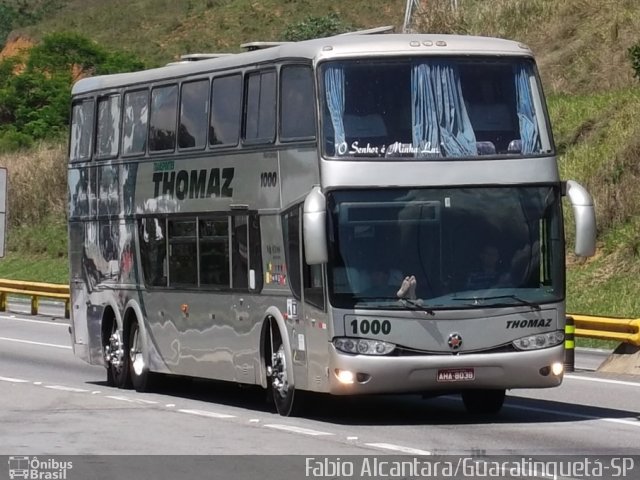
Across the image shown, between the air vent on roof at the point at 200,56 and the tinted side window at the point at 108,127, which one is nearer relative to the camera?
the air vent on roof at the point at 200,56

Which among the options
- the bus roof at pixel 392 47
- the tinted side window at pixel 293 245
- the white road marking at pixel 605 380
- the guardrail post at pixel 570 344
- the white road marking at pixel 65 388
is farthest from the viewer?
the guardrail post at pixel 570 344

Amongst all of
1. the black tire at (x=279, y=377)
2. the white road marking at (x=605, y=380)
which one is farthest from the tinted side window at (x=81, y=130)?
the white road marking at (x=605, y=380)

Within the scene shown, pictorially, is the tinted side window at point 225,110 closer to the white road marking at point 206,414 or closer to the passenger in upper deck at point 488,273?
the white road marking at point 206,414

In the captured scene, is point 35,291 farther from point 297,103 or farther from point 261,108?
point 297,103

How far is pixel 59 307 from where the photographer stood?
1752 inches

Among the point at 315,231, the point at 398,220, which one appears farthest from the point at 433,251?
the point at 315,231

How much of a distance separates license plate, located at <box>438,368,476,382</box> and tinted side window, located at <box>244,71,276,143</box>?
3.20 metres

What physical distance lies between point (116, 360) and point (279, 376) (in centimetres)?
530

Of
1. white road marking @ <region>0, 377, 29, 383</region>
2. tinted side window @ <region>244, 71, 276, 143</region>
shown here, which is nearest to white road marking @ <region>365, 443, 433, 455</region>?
tinted side window @ <region>244, 71, 276, 143</region>

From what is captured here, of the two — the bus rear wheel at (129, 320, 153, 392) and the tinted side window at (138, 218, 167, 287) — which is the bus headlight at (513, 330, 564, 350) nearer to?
the tinted side window at (138, 218, 167, 287)

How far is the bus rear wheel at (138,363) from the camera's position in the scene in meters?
20.8

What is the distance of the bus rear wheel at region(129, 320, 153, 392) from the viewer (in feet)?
68.3

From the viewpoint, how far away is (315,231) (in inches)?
592

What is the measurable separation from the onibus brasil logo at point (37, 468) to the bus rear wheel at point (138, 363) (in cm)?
778
